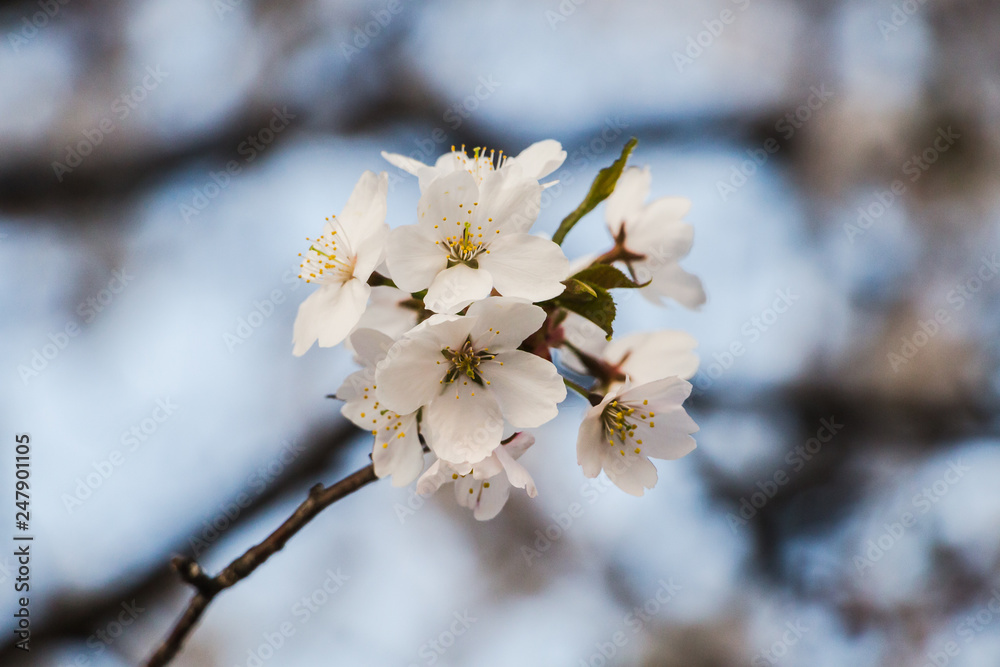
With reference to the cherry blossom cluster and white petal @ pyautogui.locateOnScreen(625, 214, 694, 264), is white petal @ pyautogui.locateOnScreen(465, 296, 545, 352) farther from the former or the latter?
white petal @ pyautogui.locateOnScreen(625, 214, 694, 264)

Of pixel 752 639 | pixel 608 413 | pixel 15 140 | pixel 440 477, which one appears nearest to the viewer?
pixel 440 477

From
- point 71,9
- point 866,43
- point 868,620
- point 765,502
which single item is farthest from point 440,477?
point 866,43

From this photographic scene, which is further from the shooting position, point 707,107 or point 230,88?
point 707,107

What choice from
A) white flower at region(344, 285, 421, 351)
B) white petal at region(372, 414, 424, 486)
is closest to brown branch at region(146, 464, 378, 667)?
white petal at region(372, 414, 424, 486)

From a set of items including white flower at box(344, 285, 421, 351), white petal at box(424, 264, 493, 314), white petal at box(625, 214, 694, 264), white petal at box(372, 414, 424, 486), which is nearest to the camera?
white petal at box(424, 264, 493, 314)

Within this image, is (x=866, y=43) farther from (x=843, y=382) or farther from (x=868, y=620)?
(x=868, y=620)

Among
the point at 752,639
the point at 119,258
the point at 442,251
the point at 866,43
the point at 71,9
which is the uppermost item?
the point at 71,9
